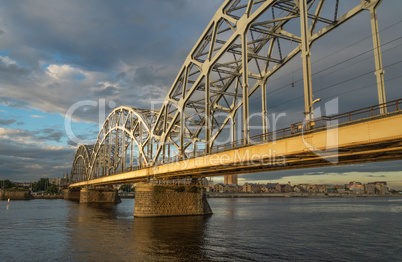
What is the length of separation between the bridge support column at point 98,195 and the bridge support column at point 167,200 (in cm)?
6326

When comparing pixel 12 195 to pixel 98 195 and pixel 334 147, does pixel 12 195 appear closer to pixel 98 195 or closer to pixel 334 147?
pixel 98 195

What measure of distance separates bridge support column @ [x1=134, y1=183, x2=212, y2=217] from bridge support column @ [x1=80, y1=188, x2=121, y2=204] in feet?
208

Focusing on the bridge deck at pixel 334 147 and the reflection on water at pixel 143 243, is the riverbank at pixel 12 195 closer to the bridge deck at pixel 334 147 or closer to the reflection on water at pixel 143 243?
the reflection on water at pixel 143 243

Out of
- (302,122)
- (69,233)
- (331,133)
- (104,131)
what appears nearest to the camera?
(331,133)

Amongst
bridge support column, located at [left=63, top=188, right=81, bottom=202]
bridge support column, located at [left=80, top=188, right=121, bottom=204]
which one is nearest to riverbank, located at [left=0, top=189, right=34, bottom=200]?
bridge support column, located at [left=63, top=188, right=81, bottom=202]

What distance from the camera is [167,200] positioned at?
157ft

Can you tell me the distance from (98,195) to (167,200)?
6790cm

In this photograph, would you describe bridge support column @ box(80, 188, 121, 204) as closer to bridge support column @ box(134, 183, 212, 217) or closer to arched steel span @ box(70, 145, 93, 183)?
arched steel span @ box(70, 145, 93, 183)

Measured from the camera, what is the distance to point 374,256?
2355 cm

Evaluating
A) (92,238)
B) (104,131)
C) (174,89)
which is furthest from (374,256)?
(104,131)

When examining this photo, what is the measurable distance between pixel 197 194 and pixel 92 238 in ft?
71.3

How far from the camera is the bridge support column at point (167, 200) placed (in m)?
46.8

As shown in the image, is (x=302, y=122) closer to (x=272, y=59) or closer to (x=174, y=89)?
(x=272, y=59)

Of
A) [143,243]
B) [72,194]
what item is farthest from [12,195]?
[143,243]
